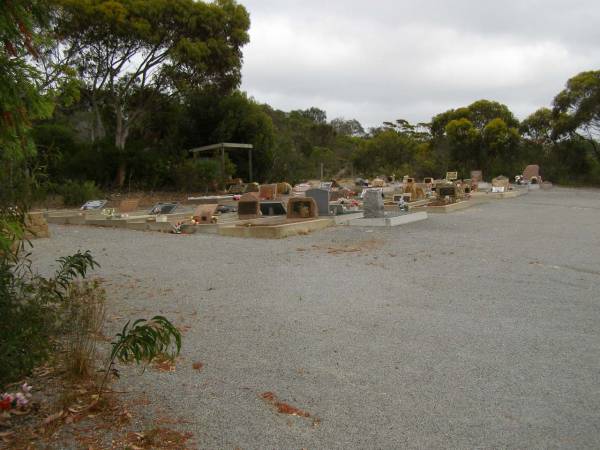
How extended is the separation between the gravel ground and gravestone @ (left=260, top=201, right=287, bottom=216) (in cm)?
541

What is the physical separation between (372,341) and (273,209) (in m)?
11.1

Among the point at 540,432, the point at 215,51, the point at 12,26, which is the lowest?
the point at 540,432

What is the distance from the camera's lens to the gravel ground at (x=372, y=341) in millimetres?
3346

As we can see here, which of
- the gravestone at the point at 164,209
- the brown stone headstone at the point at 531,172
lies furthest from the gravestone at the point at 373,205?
the brown stone headstone at the point at 531,172

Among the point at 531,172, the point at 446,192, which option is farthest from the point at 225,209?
the point at 531,172

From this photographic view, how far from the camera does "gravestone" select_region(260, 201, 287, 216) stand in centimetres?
1579

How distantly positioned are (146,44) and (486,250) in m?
19.3

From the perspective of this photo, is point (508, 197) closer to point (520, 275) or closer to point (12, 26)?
point (520, 275)

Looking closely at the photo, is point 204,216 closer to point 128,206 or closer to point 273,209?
point 273,209

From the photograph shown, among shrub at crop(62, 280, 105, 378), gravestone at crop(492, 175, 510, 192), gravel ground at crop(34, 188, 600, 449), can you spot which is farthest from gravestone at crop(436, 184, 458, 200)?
shrub at crop(62, 280, 105, 378)

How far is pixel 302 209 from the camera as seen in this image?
14.3 meters

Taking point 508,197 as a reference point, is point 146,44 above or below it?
above

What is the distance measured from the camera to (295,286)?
718 cm

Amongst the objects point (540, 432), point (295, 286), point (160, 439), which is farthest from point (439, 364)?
point (295, 286)
